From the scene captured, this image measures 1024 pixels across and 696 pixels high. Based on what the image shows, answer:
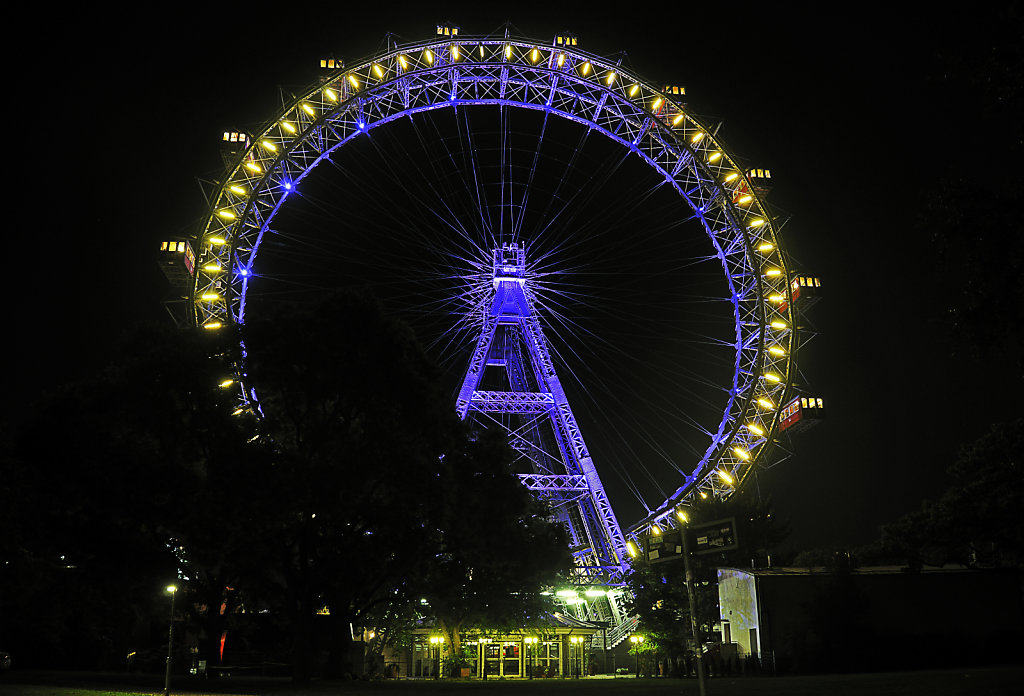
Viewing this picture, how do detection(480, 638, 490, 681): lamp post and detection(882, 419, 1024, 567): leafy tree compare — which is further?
detection(480, 638, 490, 681): lamp post

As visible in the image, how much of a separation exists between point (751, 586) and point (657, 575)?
10.5 metres

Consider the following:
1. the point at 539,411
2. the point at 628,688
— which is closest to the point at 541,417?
the point at 539,411

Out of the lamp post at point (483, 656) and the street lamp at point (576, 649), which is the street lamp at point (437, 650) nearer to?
the lamp post at point (483, 656)

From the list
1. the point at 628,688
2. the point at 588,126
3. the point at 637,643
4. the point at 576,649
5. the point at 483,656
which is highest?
the point at 588,126

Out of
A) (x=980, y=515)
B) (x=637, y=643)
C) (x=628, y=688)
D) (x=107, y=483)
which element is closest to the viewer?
(x=628, y=688)

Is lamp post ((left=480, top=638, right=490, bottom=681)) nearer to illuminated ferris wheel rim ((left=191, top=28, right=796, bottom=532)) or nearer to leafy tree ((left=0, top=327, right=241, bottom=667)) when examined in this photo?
illuminated ferris wheel rim ((left=191, top=28, right=796, bottom=532))

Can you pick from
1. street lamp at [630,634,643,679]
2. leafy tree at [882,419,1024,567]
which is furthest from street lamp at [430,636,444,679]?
leafy tree at [882,419,1024,567]

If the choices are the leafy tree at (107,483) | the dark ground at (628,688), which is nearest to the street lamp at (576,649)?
the dark ground at (628,688)

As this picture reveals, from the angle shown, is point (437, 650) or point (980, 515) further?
point (437, 650)

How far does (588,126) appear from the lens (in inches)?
1647

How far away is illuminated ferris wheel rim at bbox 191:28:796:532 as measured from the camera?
129ft

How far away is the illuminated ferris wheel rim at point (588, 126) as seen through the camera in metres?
39.3

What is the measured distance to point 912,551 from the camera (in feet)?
107

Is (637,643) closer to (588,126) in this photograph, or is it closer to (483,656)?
(483,656)
